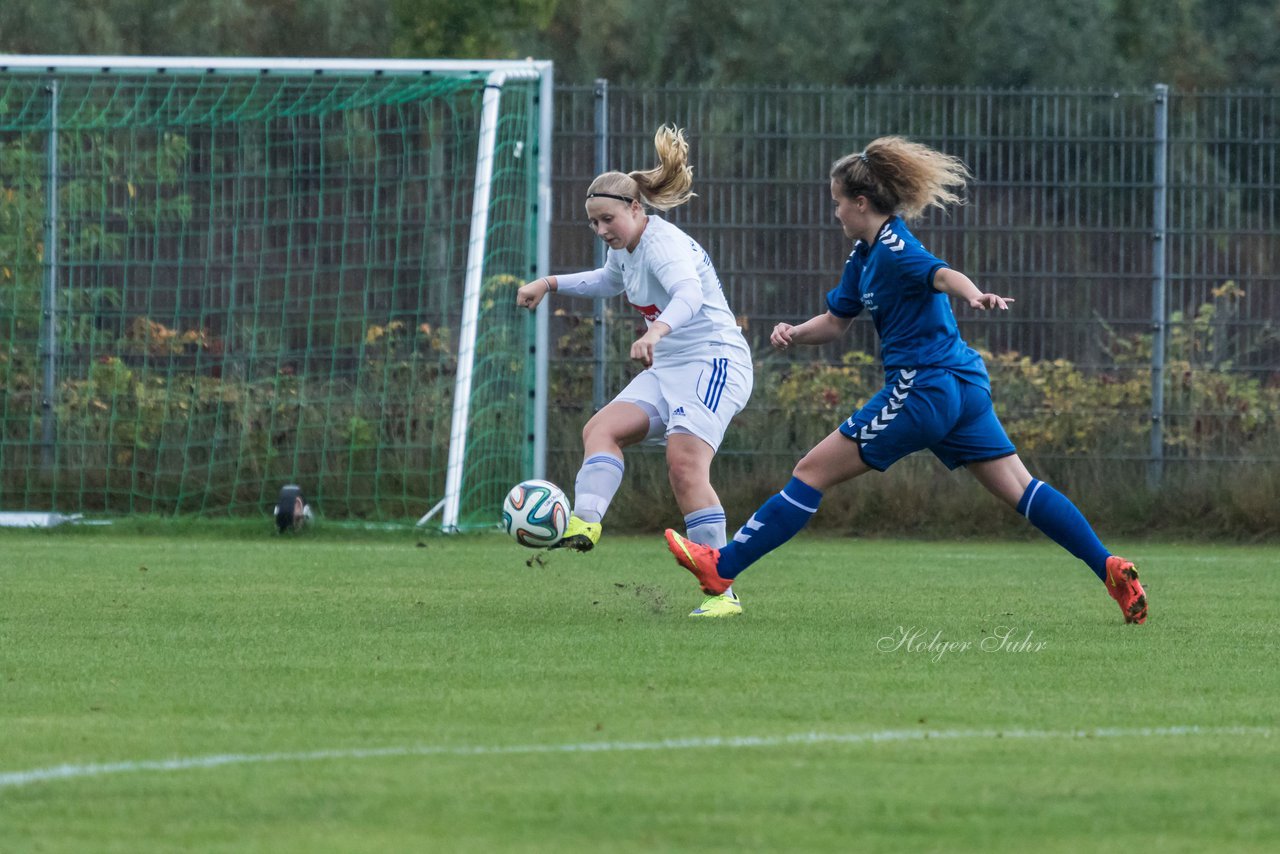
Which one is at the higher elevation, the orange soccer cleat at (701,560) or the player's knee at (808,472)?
the player's knee at (808,472)

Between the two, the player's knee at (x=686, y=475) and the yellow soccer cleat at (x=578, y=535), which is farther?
the player's knee at (x=686, y=475)

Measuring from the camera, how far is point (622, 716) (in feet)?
15.4

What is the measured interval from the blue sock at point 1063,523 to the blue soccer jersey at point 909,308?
441mm

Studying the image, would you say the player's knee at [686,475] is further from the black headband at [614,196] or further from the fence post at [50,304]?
the fence post at [50,304]

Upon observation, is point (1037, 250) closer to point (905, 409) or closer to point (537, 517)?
point (905, 409)

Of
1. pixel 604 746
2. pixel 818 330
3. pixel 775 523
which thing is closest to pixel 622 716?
pixel 604 746

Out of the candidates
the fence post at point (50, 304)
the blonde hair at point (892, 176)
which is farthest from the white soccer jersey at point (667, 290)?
the fence post at point (50, 304)

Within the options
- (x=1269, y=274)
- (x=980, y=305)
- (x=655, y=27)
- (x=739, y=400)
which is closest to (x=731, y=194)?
(x=1269, y=274)

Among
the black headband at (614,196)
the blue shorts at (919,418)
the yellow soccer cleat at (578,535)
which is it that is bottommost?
the yellow soccer cleat at (578,535)

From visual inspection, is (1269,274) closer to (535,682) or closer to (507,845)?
(535,682)

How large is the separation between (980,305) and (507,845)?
11.0 feet

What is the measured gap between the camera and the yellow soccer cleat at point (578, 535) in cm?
721

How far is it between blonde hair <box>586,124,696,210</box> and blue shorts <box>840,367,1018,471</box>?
1.24 metres

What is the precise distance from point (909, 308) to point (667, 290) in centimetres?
97
